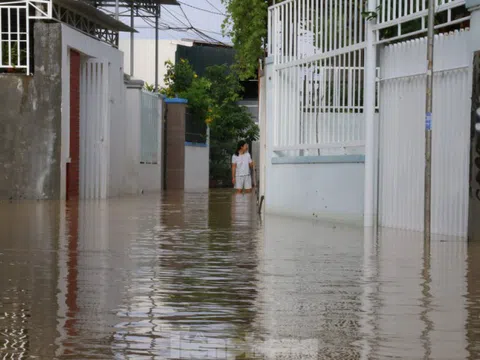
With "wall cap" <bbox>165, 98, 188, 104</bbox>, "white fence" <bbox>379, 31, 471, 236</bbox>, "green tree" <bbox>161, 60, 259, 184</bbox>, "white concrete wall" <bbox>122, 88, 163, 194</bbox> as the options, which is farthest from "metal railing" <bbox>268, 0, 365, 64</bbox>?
"green tree" <bbox>161, 60, 259, 184</bbox>

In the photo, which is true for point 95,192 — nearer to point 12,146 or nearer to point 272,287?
point 12,146

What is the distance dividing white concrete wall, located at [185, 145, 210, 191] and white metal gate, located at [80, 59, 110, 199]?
1582cm

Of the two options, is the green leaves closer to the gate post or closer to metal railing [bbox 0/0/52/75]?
metal railing [bbox 0/0/52/75]

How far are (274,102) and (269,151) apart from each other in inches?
39.4

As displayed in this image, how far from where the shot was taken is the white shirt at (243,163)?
108ft

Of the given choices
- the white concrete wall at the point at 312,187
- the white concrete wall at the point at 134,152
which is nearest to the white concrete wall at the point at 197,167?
the white concrete wall at the point at 134,152

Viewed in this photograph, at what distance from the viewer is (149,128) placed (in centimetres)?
4428

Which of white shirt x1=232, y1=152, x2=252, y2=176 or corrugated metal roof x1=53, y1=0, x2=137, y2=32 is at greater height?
corrugated metal roof x1=53, y1=0, x2=137, y2=32

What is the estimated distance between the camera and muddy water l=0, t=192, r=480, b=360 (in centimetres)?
655

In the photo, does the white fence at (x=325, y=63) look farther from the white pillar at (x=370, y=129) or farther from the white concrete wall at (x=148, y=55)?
the white concrete wall at (x=148, y=55)

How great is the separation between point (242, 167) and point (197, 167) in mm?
18949

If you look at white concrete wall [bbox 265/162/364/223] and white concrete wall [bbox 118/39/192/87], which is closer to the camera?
white concrete wall [bbox 265/162/364/223]

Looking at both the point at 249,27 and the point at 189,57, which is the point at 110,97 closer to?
the point at 249,27

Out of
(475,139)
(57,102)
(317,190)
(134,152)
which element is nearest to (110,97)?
(57,102)
